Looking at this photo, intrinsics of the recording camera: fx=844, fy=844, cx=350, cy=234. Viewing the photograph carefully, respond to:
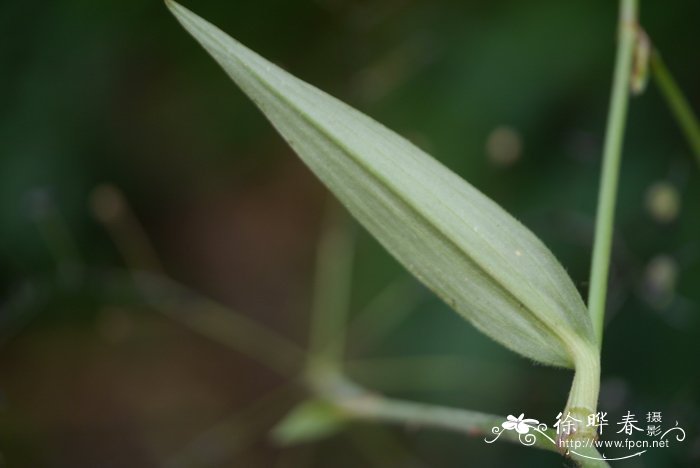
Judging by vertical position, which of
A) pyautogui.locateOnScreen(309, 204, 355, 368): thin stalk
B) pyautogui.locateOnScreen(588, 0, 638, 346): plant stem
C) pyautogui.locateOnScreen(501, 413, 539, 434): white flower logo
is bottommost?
pyautogui.locateOnScreen(309, 204, 355, 368): thin stalk

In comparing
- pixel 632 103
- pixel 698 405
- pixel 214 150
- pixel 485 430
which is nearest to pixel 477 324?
pixel 485 430

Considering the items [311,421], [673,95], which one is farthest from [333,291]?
[673,95]

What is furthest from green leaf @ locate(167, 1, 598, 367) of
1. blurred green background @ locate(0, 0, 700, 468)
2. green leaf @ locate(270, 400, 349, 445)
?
blurred green background @ locate(0, 0, 700, 468)

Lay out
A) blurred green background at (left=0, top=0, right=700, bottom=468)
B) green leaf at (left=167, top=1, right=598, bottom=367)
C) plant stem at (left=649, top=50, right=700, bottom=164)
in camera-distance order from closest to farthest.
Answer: green leaf at (left=167, top=1, right=598, bottom=367), plant stem at (left=649, top=50, right=700, bottom=164), blurred green background at (left=0, top=0, right=700, bottom=468)

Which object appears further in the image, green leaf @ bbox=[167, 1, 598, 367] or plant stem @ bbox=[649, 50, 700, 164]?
plant stem @ bbox=[649, 50, 700, 164]

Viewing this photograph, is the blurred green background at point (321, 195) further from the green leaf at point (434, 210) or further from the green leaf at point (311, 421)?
the green leaf at point (434, 210)

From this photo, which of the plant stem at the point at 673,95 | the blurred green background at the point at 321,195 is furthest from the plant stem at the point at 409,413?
the plant stem at the point at 673,95

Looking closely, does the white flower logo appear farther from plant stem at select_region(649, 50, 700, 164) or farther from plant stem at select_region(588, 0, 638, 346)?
A: plant stem at select_region(649, 50, 700, 164)
